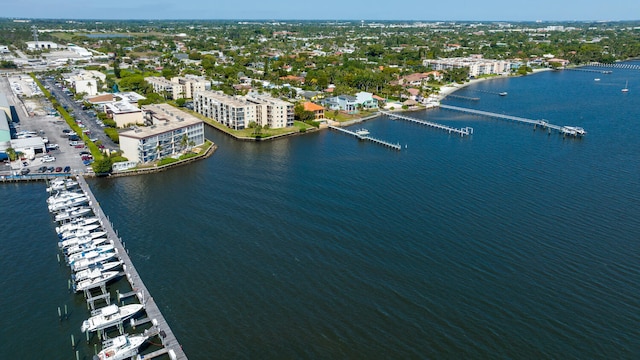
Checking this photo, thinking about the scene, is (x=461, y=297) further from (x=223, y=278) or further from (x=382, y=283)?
(x=223, y=278)

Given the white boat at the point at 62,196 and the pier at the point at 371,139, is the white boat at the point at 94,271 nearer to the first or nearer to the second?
the white boat at the point at 62,196

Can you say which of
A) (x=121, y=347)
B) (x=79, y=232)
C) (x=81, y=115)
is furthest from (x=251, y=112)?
(x=121, y=347)

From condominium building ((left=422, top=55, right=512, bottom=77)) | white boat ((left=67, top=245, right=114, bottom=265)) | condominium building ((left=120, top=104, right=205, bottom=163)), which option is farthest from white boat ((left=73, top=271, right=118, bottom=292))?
condominium building ((left=422, top=55, right=512, bottom=77))

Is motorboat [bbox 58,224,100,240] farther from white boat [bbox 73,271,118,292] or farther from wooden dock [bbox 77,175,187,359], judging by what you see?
white boat [bbox 73,271,118,292]

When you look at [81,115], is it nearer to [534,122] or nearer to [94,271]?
[94,271]

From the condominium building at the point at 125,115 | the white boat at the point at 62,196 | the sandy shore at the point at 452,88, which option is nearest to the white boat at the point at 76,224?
the white boat at the point at 62,196

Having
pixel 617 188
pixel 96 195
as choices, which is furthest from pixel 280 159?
pixel 617 188
